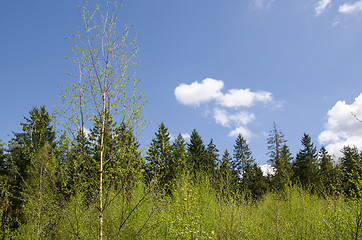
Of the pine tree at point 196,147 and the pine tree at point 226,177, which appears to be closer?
the pine tree at point 226,177

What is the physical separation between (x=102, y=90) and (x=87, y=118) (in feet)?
2.00

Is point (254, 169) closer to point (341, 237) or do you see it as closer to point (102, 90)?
point (341, 237)

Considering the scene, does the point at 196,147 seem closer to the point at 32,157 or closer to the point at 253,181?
the point at 253,181

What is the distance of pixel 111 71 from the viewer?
4.75 m

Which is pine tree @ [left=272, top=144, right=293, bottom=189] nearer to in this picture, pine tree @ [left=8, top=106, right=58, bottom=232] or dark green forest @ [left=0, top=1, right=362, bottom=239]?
dark green forest @ [left=0, top=1, right=362, bottom=239]

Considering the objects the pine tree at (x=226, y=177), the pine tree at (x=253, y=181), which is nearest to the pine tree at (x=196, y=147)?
the pine tree at (x=253, y=181)

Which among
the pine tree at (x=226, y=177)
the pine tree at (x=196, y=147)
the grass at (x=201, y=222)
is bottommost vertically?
the grass at (x=201, y=222)

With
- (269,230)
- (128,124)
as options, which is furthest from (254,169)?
(128,124)

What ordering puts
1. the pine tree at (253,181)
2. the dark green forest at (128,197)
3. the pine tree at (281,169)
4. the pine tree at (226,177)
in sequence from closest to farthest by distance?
the dark green forest at (128,197) < the pine tree at (226,177) < the pine tree at (281,169) < the pine tree at (253,181)

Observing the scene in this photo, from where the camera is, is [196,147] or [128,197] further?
[196,147]

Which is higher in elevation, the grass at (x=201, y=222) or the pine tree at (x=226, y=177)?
the pine tree at (x=226, y=177)

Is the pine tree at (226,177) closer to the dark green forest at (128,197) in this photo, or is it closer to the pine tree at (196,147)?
the dark green forest at (128,197)

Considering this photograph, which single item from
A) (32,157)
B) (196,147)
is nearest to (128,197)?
(32,157)

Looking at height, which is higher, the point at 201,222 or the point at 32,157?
the point at 32,157
